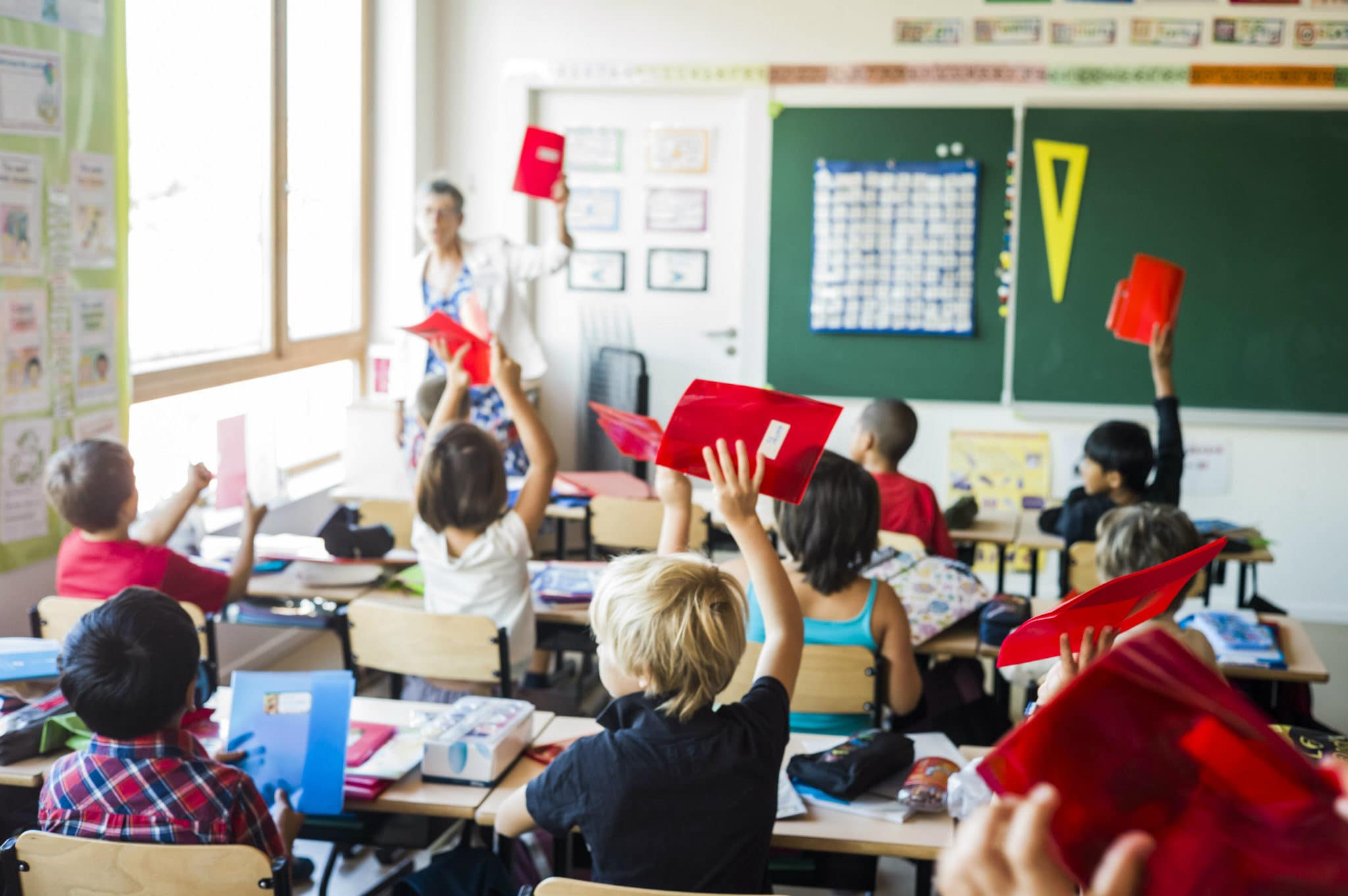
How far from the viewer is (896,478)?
3.63 meters

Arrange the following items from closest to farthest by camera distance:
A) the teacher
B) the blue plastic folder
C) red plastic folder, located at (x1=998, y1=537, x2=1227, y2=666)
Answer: red plastic folder, located at (x1=998, y1=537, x2=1227, y2=666)
the blue plastic folder
the teacher

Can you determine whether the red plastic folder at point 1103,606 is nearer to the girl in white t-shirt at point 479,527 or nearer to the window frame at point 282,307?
the girl in white t-shirt at point 479,527

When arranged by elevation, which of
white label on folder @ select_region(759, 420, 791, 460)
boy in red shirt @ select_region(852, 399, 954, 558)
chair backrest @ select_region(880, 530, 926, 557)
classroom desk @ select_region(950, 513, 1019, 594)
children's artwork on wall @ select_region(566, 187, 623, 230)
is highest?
children's artwork on wall @ select_region(566, 187, 623, 230)

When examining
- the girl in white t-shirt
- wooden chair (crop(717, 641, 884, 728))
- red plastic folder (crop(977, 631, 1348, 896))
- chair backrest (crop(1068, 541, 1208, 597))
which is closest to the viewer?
red plastic folder (crop(977, 631, 1348, 896))

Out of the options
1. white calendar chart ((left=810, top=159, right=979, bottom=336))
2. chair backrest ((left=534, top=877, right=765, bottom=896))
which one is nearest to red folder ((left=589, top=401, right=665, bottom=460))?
chair backrest ((left=534, top=877, right=765, bottom=896))

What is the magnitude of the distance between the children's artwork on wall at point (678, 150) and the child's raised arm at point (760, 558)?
4.34 m

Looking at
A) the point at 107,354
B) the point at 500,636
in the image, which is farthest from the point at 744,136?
the point at 500,636

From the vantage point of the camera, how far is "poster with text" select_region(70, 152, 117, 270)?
125 inches

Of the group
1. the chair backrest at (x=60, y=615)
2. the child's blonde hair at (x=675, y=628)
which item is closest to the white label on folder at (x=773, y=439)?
the child's blonde hair at (x=675, y=628)

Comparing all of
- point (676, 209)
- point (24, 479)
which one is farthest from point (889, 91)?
point (24, 479)

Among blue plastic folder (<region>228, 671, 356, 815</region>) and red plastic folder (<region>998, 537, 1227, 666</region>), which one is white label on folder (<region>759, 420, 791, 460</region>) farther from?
blue plastic folder (<region>228, 671, 356, 815</region>)

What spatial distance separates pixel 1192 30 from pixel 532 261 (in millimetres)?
3026

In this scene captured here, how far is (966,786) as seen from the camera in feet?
6.21

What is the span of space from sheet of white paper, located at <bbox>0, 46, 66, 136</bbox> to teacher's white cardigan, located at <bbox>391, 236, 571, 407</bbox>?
5.66ft
